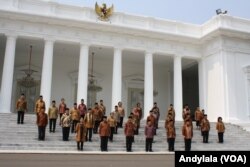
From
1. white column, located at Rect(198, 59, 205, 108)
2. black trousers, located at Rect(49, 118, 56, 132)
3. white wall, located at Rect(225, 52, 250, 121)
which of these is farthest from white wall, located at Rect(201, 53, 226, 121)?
black trousers, located at Rect(49, 118, 56, 132)

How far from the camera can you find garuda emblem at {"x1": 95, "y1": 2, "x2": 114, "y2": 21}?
21594 millimetres

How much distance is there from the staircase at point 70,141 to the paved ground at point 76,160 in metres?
1.64

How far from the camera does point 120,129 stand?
53.2 feet

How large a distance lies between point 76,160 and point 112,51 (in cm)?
1437

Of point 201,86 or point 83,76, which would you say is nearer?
point 83,76

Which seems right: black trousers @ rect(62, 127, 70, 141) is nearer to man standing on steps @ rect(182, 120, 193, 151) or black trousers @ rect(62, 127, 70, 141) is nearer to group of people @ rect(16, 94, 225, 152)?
group of people @ rect(16, 94, 225, 152)

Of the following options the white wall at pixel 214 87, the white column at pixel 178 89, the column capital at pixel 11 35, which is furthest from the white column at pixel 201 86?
the column capital at pixel 11 35

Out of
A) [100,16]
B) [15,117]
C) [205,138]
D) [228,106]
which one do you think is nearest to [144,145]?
[205,138]

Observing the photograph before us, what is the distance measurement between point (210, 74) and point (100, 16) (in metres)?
8.05

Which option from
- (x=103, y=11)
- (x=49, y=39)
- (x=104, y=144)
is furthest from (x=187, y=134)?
(x=103, y=11)

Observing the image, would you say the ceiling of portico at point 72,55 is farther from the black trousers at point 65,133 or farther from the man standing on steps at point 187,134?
the man standing on steps at point 187,134

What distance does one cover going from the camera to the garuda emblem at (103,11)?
2159 cm

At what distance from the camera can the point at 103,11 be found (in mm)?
21766

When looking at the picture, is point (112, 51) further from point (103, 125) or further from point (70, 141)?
point (103, 125)
